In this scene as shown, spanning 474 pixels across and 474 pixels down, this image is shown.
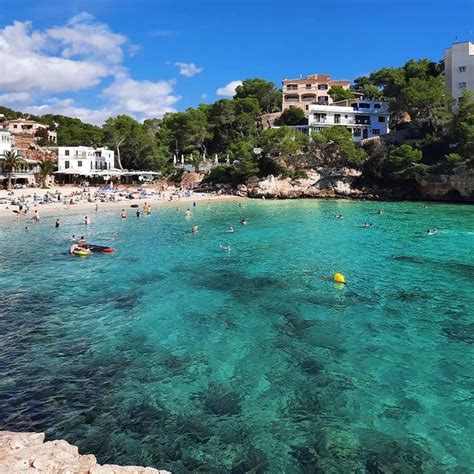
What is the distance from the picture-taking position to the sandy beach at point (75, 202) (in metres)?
50.1

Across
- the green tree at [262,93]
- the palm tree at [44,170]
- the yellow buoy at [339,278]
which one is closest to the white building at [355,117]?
the green tree at [262,93]

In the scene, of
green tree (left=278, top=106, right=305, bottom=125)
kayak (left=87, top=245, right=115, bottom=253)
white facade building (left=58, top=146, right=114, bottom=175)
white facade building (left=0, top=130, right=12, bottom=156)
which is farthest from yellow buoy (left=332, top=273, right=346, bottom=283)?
green tree (left=278, top=106, right=305, bottom=125)

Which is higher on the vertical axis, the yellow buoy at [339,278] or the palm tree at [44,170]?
the palm tree at [44,170]

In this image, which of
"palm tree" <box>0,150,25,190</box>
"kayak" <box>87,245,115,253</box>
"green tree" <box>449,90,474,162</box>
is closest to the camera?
"kayak" <box>87,245,115,253</box>

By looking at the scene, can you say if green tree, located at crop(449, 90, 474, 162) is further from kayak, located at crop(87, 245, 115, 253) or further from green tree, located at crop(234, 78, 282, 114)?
green tree, located at crop(234, 78, 282, 114)

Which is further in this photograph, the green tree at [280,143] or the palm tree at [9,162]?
the green tree at [280,143]

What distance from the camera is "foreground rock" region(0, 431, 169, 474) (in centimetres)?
697

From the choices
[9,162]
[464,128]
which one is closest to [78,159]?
[9,162]

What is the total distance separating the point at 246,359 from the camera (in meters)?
13.1

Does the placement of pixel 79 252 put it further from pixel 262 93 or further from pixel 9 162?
pixel 262 93

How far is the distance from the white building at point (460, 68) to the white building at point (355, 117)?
14.9 meters

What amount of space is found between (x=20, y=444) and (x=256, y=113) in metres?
87.8

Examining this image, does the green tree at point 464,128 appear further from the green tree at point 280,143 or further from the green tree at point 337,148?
the green tree at point 280,143

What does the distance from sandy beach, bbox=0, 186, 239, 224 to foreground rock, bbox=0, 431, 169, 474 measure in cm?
4197
